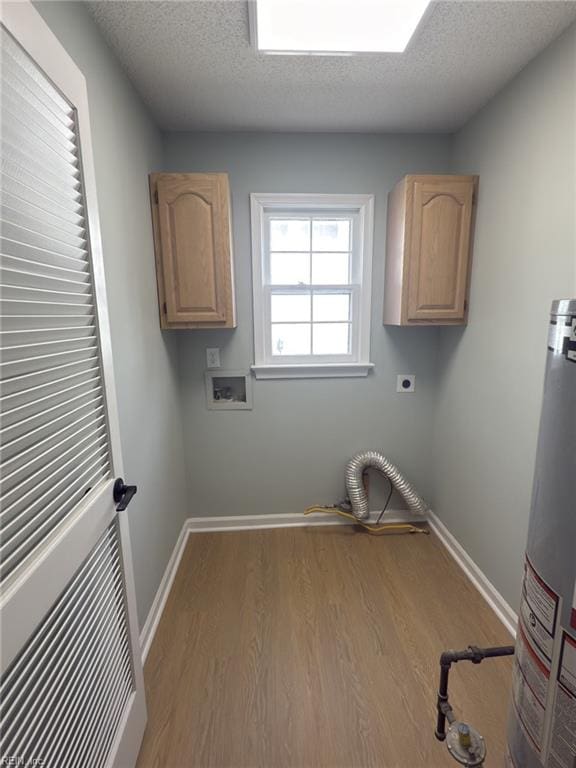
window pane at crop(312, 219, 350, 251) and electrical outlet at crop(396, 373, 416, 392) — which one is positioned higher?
window pane at crop(312, 219, 350, 251)

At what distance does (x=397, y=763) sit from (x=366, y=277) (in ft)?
7.45

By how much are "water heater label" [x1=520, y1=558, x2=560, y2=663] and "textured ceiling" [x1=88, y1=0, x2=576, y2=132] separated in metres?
1.79

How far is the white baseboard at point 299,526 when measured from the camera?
170cm

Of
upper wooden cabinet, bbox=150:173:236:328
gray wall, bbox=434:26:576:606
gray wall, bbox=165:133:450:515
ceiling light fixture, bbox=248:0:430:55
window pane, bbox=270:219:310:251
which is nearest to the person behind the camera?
ceiling light fixture, bbox=248:0:430:55

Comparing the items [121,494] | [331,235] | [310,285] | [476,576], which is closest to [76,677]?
[121,494]

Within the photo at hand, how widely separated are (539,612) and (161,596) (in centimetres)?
180

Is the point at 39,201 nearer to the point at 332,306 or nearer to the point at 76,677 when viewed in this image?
the point at 76,677

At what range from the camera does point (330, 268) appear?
2277mm

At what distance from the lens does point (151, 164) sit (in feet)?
6.03

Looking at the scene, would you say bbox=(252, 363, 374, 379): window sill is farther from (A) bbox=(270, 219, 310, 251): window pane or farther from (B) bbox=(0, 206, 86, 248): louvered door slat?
(B) bbox=(0, 206, 86, 248): louvered door slat

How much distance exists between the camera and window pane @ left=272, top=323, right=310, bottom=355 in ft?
7.63

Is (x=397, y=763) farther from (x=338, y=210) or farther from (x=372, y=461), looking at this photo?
(x=338, y=210)

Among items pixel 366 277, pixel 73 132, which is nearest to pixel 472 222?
pixel 366 277

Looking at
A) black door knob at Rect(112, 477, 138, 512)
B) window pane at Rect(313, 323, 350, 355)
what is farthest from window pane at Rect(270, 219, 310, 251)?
black door knob at Rect(112, 477, 138, 512)
